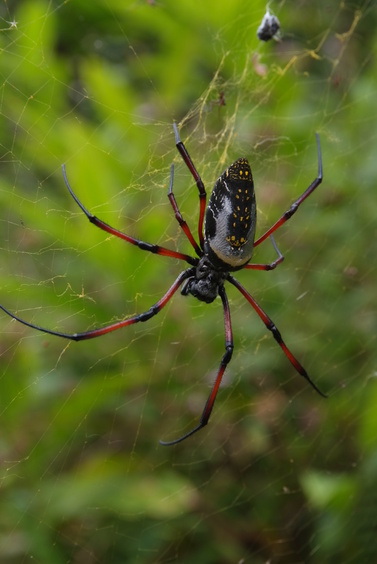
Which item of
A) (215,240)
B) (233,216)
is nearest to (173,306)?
(215,240)

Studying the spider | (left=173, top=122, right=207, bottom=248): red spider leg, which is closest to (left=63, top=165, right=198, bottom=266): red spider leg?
the spider

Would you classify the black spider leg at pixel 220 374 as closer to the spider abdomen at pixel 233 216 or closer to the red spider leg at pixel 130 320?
the red spider leg at pixel 130 320

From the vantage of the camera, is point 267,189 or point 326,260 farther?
point 326,260

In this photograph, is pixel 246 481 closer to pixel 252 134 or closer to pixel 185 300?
pixel 185 300

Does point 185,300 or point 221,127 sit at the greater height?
point 221,127

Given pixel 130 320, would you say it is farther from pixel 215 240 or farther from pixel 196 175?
pixel 196 175

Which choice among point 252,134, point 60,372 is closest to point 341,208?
point 252,134

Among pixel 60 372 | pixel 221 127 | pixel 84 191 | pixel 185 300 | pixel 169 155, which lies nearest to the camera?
pixel 84 191
